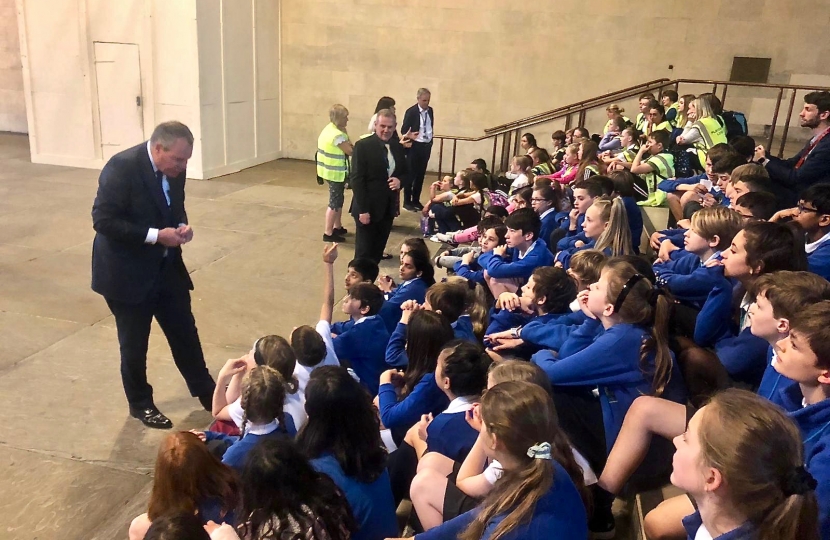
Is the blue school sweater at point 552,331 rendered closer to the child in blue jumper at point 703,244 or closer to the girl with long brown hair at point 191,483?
the child in blue jumper at point 703,244

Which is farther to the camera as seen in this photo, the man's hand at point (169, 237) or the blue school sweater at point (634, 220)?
the blue school sweater at point (634, 220)

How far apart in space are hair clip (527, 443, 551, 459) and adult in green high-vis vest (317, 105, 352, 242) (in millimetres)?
6482

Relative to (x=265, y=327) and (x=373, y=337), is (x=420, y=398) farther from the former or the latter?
(x=265, y=327)

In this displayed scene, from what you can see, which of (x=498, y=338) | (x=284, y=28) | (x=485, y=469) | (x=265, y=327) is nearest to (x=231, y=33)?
(x=284, y=28)

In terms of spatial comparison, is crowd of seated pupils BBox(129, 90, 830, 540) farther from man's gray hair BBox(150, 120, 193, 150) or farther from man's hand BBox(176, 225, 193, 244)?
man's gray hair BBox(150, 120, 193, 150)

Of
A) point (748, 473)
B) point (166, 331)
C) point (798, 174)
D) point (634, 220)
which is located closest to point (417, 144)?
point (634, 220)

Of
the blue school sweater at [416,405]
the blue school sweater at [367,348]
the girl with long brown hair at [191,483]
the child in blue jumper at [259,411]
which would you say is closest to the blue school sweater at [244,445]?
the child in blue jumper at [259,411]

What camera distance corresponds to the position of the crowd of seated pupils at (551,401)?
1906 millimetres

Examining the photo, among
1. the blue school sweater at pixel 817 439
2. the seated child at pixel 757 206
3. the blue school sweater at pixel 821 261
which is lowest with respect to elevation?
the blue school sweater at pixel 817 439

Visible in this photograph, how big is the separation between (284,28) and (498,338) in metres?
11.6

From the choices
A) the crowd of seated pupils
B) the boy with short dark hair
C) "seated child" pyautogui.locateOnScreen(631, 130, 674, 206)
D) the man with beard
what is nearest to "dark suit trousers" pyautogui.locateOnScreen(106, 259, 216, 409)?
the crowd of seated pupils

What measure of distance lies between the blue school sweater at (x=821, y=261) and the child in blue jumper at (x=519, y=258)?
170 centimetres

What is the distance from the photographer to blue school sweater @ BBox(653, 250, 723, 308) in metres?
3.52

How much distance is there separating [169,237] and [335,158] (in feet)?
15.0
